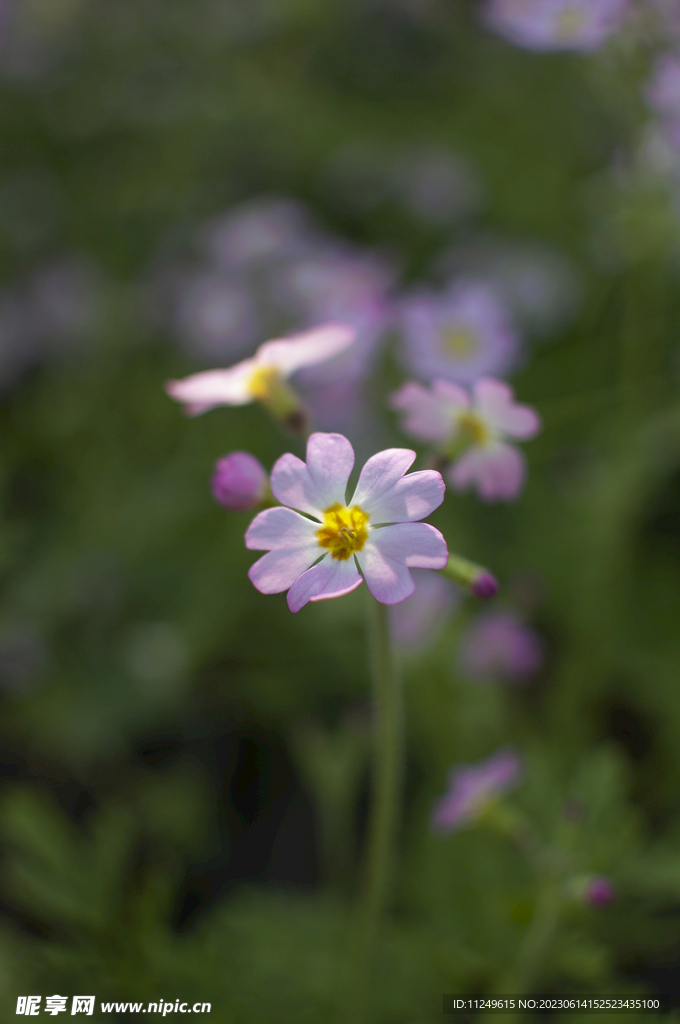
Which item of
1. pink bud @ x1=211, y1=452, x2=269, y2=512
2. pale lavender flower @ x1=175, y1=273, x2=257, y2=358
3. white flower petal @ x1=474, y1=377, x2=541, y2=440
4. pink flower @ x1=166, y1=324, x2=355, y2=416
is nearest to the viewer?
pink bud @ x1=211, y1=452, x2=269, y2=512

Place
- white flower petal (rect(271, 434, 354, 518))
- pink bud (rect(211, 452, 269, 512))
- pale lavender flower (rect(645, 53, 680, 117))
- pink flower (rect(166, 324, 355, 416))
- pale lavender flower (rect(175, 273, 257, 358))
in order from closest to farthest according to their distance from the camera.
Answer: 1. white flower petal (rect(271, 434, 354, 518))
2. pink bud (rect(211, 452, 269, 512))
3. pink flower (rect(166, 324, 355, 416))
4. pale lavender flower (rect(645, 53, 680, 117))
5. pale lavender flower (rect(175, 273, 257, 358))

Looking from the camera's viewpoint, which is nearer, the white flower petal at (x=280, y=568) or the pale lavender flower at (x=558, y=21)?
the white flower petal at (x=280, y=568)

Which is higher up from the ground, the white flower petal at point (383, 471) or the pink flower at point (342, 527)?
the white flower petal at point (383, 471)

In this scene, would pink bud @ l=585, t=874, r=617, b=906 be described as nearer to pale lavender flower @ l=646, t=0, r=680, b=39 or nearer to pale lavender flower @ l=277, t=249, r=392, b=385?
pale lavender flower @ l=277, t=249, r=392, b=385

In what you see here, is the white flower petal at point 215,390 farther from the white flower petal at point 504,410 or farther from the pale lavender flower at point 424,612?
the pale lavender flower at point 424,612

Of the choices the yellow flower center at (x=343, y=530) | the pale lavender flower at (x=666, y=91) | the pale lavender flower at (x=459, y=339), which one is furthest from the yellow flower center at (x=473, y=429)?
the pale lavender flower at (x=666, y=91)

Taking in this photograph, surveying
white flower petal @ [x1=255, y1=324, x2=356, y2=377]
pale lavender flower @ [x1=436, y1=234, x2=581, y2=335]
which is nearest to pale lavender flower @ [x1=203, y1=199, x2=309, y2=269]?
pale lavender flower @ [x1=436, y1=234, x2=581, y2=335]
